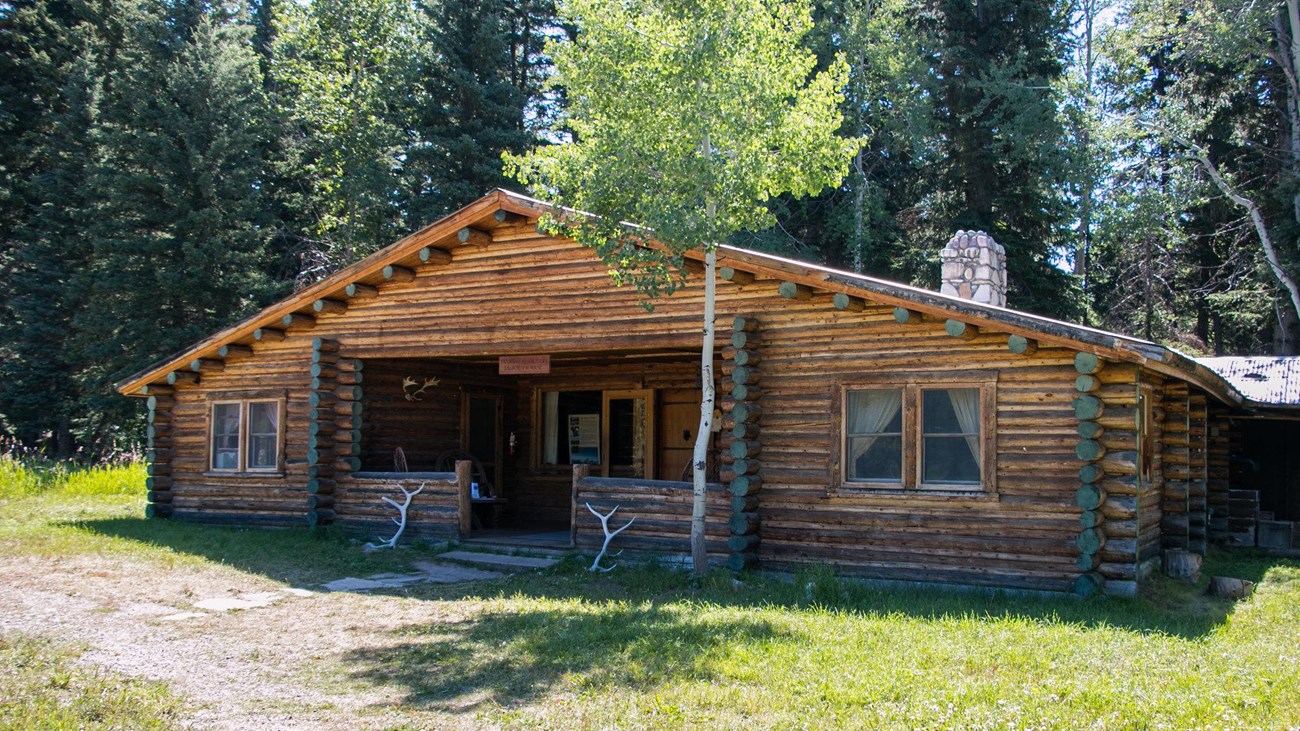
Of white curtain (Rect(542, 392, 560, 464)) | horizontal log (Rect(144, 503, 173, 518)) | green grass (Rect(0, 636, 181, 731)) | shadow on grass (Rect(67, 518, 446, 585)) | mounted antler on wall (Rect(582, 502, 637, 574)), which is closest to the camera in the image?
green grass (Rect(0, 636, 181, 731))

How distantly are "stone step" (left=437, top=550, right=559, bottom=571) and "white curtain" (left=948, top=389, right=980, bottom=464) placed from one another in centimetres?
544

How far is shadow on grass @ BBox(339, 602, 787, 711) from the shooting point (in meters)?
7.39

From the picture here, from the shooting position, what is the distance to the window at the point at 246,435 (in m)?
17.3

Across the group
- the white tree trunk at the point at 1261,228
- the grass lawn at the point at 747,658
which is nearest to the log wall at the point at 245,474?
the grass lawn at the point at 747,658

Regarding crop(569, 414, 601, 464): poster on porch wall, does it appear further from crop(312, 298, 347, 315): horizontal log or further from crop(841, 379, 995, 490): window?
crop(841, 379, 995, 490): window

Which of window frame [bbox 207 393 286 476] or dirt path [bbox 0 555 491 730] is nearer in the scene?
dirt path [bbox 0 555 491 730]

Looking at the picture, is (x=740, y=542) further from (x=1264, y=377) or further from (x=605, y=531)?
(x=1264, y=377)

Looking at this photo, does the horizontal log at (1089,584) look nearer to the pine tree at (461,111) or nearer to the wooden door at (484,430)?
the wooden door at (484,430)

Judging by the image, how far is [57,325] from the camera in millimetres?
32406

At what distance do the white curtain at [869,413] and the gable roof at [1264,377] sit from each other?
723 cm

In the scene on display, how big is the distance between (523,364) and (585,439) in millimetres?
3402

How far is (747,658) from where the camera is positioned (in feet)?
25.6

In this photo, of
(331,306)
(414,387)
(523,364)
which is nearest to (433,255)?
(523,364)

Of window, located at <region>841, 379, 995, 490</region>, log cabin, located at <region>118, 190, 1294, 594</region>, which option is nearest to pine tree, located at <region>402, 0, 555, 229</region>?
log cabin, located at <region>118, 190, 1294, 594</region>
